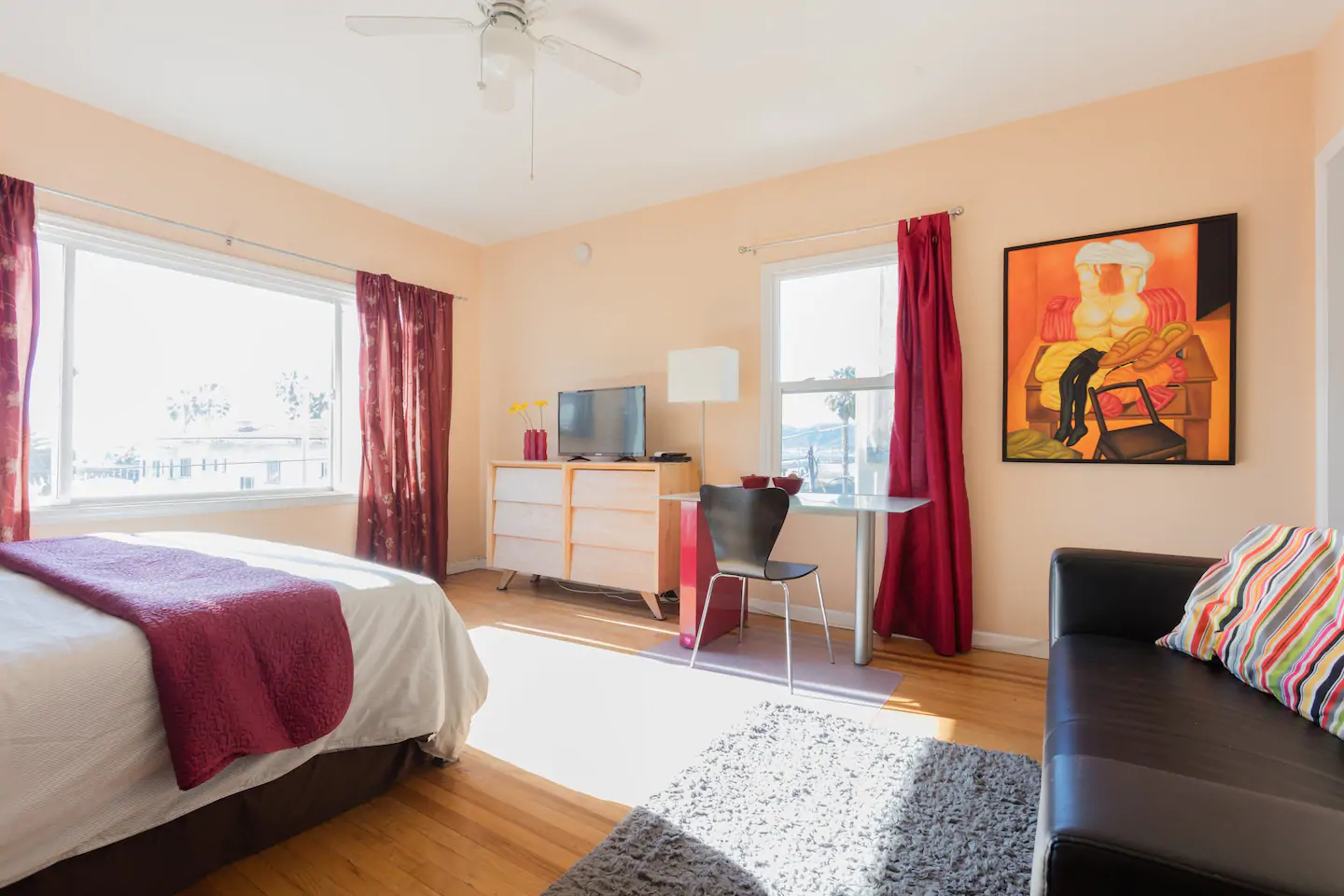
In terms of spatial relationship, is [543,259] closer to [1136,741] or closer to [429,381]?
[429,381]

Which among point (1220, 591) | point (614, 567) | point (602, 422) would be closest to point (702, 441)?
point (602, 422)

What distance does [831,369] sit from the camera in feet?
12.0

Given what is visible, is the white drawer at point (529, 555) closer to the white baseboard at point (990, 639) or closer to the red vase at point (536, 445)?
the red vase at point (536, 445)

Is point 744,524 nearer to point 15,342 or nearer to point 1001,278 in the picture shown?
point 1001,278

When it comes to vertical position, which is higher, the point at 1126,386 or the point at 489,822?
the point at 1126,386

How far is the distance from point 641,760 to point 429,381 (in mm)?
3323

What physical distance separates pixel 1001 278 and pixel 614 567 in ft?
8.58

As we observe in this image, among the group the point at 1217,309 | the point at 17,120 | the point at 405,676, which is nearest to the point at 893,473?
the point at 1217,309

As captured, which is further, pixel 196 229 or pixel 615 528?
pixel 615 528

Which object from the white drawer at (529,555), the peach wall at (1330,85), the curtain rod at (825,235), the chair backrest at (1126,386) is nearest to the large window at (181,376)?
the white drawer at (529,555)

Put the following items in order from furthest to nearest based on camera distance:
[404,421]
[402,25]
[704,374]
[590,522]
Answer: [404,421], [590,522], [704,374], [402,25]

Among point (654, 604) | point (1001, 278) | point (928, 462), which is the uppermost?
point (1001, 278)

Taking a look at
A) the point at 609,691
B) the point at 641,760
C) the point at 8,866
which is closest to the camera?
the point at 8,866

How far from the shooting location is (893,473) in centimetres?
334
